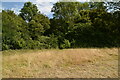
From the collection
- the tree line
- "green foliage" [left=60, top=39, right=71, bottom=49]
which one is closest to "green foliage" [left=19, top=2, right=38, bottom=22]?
the tree line

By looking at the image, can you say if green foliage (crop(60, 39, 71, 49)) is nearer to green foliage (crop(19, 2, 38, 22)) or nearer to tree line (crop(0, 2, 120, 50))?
tree line (crop(0, 2, 120, 50))

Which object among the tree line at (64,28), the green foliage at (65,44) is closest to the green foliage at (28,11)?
the tree line at (64,28)

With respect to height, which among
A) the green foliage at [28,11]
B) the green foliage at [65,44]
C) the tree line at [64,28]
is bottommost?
the green foliage at [65,44]

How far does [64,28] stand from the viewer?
11.7m

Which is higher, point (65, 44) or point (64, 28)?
point (64, 28)

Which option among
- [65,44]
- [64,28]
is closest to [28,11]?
[64,28]

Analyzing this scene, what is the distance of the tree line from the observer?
995 centimetres

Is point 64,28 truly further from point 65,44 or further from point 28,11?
point 28,11

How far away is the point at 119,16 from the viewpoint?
9758 millimetres

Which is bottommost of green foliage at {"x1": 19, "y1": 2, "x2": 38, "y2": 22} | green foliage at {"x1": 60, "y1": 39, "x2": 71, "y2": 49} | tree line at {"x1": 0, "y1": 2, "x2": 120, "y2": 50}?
green foliage at {"x1": 60, "y1": 39, "x2": 71, "y2": 49}

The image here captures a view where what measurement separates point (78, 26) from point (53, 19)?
258cm

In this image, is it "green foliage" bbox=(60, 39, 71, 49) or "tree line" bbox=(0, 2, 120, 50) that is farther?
"green foliage" bbox=(60, 39, 71, 49)

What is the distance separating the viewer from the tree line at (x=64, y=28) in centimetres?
995

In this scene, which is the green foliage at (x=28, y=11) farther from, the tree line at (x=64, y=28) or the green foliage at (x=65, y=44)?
the green foliage at (x=65, y=44)
